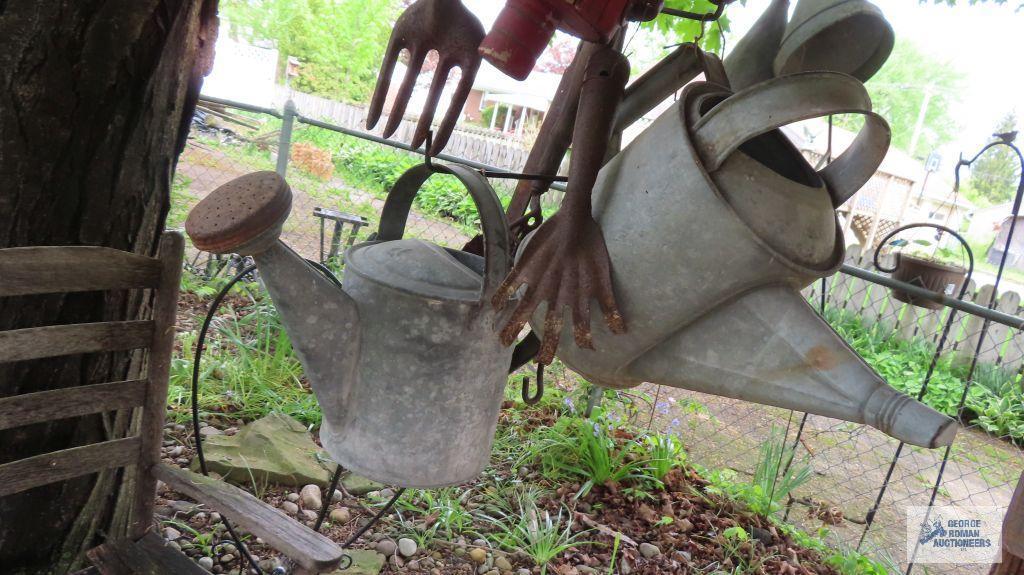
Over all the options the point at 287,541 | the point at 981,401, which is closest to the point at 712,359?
the point at 287,541

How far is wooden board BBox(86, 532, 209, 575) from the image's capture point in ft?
3.99

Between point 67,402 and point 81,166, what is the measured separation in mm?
452

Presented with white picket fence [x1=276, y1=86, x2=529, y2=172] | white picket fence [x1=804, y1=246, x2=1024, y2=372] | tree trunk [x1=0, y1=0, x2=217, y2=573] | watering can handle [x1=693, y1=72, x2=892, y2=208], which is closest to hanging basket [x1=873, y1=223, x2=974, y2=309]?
watering can handle [x1=693, y1=72, x2=892, y2=208]

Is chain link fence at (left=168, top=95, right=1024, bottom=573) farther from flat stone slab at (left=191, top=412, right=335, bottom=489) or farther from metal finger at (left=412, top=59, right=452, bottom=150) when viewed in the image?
flat stone slab at (left=191, top=412, right=335, bottom=489)

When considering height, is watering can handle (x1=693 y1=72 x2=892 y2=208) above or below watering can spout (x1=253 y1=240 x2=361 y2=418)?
above

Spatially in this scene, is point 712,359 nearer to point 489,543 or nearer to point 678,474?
point 489,543

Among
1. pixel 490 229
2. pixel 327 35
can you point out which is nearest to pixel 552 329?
pixel 490 229

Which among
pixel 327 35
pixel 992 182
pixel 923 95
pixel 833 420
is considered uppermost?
pixel 923 95

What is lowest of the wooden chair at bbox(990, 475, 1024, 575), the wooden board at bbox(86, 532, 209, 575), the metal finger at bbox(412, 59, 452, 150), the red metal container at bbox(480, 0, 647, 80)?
the wooden board at bbox(86, 532, 209, 575)

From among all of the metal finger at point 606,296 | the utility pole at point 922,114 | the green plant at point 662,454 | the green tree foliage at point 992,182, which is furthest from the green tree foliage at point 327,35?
the utility pole at point 922,114

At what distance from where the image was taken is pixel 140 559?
1241 mm

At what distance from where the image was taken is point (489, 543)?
215 centimetres
